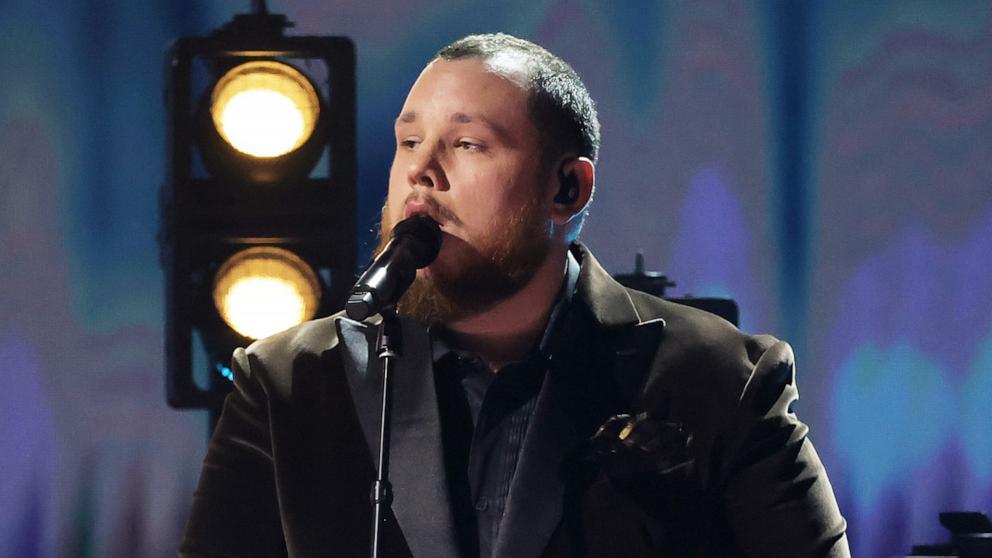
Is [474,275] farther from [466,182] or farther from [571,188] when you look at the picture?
[571,188]

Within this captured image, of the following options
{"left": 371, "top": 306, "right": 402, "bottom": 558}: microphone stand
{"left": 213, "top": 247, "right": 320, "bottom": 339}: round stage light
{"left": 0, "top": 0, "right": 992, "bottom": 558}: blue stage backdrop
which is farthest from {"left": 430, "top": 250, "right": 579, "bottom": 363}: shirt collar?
{"left": 0, "top": 0, "right": 992, "bottom": 558}: blue stage backdrop

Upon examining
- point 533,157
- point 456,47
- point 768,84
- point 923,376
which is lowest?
point 923,376

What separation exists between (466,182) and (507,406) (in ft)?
1.02

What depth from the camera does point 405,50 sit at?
12.2 ft

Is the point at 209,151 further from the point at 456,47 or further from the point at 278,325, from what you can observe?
the point at 456,47

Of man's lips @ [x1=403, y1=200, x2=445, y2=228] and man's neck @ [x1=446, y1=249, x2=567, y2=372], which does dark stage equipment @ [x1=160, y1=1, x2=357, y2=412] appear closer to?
man's neck @ [x1=446, y1=249, x2=567, y2=372]

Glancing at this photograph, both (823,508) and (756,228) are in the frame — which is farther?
(756,228)

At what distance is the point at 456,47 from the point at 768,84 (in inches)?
74.6

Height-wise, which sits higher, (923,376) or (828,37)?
(828,37)

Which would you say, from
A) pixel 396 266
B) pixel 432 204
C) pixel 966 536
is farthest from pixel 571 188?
pixel 966 536

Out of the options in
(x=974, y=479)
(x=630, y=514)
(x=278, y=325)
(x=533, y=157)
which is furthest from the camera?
(x=974, y=479)

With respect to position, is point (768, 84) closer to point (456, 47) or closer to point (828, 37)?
point (828, 37)

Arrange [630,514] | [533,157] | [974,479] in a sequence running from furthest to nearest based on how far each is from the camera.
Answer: [974,479] < [533,157] < [630,514]

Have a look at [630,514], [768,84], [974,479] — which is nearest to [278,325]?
[630,514]
